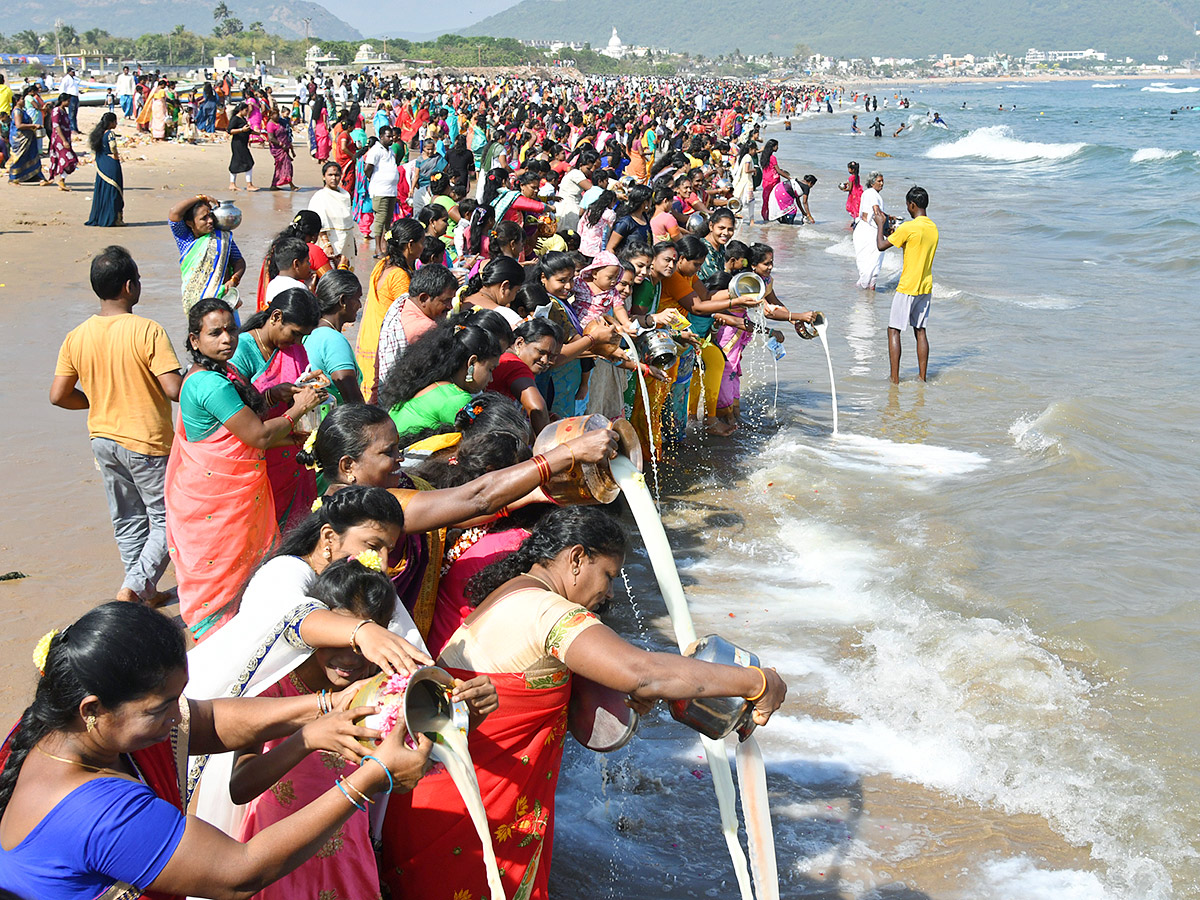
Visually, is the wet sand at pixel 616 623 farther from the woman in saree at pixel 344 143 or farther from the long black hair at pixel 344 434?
the woman in saree at pixel 344 143

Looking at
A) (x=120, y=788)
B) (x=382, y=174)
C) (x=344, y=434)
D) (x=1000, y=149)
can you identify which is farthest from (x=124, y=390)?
(x=1000, y=149)

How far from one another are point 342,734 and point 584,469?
1130 mm

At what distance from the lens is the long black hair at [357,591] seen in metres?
2.44

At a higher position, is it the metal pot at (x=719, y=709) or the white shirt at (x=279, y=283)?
the white shirt at (x=279, y=283)

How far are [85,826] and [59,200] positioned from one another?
16667 mm

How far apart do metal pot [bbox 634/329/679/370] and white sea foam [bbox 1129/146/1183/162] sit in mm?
35329

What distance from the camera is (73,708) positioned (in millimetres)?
1763

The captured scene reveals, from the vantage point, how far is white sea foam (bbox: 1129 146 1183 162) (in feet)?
115

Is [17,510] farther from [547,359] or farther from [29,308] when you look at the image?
[29,308]

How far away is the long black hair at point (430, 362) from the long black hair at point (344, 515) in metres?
1.33

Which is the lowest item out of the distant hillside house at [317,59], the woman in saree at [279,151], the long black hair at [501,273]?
the long black hair at [501,273]

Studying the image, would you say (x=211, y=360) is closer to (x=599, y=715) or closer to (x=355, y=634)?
(x=355, y=634)

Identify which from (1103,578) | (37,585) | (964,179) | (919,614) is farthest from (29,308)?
(964,179)

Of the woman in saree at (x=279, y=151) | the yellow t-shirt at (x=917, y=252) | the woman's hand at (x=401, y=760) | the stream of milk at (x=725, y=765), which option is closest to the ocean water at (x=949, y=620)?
the stream of milk at (x=725, y=765)
